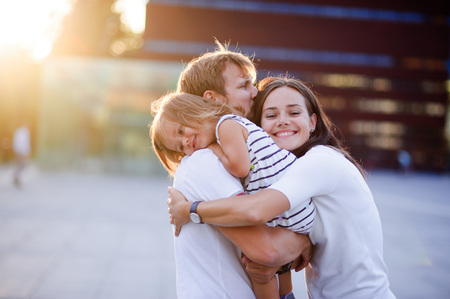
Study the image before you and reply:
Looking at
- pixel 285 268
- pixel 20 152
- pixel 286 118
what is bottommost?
pixel 20 152

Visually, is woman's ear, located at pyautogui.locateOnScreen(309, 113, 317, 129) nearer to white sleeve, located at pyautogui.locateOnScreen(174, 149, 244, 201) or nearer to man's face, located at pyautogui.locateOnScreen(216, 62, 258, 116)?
man's face, located at pyautogui.locateOnScreen(216, 62, 258, 116)

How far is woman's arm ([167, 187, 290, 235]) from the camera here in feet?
4.97

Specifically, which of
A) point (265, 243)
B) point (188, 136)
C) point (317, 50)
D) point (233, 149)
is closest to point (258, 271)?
point (265, 243)

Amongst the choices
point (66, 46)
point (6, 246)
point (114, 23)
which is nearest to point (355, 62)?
point (114, 23)

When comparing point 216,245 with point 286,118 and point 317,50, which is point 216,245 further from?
point 317,50

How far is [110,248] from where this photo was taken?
20.8 ft

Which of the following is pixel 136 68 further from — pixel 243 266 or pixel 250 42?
pixel 250 42

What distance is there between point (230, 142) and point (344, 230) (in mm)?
601

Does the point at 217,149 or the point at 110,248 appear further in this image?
the point at 110,248

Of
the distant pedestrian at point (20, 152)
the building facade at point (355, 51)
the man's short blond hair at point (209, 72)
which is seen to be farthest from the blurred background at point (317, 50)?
the man's short blond hair at point (209, 72)

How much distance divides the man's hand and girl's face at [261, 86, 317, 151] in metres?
0.62

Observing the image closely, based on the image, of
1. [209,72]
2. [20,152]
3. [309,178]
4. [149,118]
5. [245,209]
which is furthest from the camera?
[149,118]

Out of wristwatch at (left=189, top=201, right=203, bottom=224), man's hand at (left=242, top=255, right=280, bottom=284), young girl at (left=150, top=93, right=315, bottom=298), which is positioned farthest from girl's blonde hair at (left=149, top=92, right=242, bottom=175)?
man's hand at (left=242, top=255, right=280, bottom=284)

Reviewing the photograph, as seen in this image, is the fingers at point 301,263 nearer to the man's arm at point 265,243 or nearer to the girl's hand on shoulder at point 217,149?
the man's arm at point 265,243
